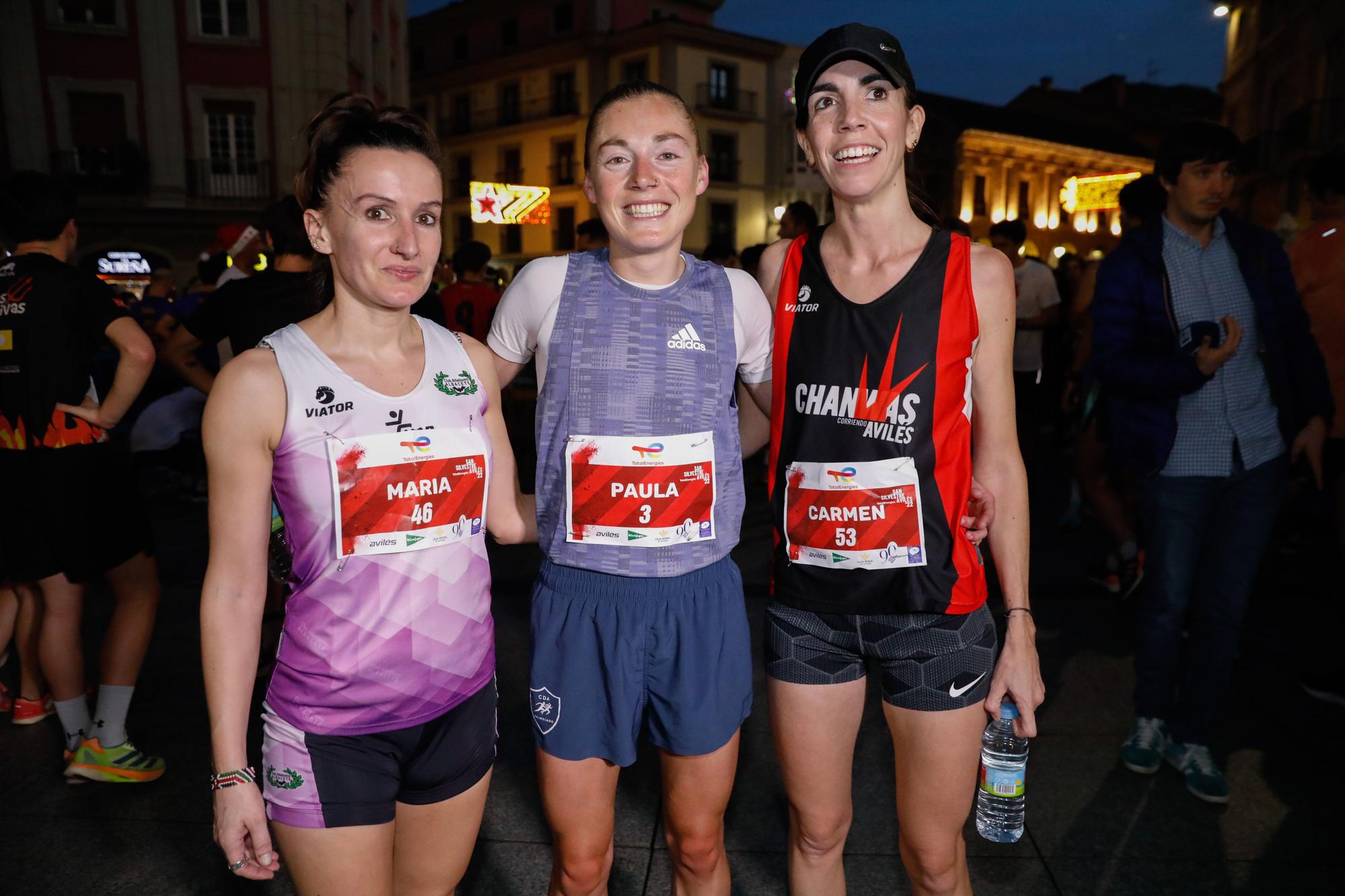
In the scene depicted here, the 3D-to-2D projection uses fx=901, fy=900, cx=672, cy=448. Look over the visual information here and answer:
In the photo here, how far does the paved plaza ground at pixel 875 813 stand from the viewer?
2.73 metres

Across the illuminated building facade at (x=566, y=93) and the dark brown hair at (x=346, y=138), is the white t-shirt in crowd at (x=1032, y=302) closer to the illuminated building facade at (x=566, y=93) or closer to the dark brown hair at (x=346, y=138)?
the dark brown hair at (x=346, y=138)

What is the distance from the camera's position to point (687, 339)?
1995mm

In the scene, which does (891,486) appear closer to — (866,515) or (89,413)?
(866,515)

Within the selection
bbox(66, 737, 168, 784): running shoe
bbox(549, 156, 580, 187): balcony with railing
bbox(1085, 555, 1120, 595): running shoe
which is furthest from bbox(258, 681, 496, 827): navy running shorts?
bbox(549, 156, 580, 187): balcony with railing

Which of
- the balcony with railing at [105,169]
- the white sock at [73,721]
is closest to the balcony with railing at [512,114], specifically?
the balcony with railing at [105,169]

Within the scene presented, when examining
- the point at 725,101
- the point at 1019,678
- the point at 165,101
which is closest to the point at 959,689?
the point at 1019,678

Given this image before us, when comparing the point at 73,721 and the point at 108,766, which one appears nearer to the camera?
the point at 108,766

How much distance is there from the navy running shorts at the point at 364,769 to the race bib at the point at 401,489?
36 centimetres

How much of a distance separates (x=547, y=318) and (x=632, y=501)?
46 cm

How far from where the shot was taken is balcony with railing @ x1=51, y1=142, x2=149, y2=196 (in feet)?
62.7

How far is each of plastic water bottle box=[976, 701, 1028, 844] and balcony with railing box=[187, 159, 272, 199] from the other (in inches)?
837

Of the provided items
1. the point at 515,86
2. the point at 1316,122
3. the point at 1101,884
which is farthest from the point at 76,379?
the point at 515,86

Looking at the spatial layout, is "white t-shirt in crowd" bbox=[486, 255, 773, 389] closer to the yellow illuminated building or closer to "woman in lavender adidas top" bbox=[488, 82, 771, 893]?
"woman in lavender adidas top" bbox=[488, 82, 771, 893]

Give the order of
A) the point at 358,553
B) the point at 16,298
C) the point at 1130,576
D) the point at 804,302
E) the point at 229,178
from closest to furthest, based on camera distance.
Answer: the point at 358,553, the point at 804,302, the point at 16,298, the point at 1130,576, the point at 229,178
